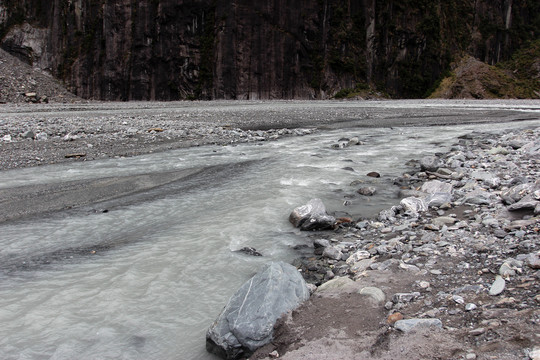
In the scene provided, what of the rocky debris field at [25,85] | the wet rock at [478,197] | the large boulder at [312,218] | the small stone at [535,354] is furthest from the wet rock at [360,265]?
the rocky debris field at [25,85]

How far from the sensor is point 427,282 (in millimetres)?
3963

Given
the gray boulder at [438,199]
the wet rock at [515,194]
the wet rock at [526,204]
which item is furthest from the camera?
the gray boulder at [438,199]

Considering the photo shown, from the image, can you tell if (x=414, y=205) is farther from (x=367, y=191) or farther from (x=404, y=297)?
(x=404, y=297)

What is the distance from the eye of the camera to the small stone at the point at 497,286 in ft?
11.3

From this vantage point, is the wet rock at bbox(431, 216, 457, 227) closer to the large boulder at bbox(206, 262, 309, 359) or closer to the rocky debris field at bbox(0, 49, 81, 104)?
the large boulder at bbox(206, 262, 309, 359)

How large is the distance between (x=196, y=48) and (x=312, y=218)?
61225 mm

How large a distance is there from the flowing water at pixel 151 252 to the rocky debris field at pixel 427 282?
0.86 m

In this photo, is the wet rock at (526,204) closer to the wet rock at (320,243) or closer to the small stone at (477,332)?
the wet rock at (320,243)

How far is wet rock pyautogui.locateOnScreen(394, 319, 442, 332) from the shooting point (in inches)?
123

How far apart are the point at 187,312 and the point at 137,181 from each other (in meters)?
6.09

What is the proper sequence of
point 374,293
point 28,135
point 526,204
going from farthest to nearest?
point 28,135
point 526,204
point 374,293

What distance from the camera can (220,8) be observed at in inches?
2404

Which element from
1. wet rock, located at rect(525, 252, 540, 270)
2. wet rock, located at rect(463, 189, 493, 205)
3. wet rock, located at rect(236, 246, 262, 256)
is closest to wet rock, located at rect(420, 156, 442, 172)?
wet rock, located at rect(463, 189, 493, 205)

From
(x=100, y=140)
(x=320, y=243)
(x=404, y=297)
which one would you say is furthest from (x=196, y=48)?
(x=404, y=297)
